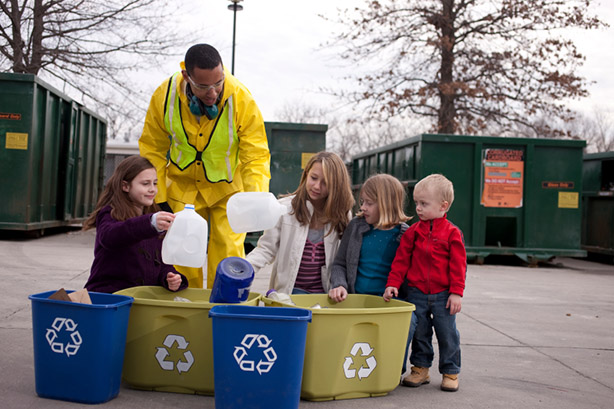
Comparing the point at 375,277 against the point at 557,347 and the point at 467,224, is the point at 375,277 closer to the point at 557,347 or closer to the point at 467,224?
the point at 557,347

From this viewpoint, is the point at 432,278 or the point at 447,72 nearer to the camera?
the point at 432,278

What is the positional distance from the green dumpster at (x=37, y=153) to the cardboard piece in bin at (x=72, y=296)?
832 cm

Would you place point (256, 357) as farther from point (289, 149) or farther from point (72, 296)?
point (289, 149)

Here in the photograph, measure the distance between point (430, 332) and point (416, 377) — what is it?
267 mm

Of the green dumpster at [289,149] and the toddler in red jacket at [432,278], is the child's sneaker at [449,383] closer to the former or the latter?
the toddler in red jacket at [432,278]

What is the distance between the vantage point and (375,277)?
381cm

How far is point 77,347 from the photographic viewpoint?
9.29 ft

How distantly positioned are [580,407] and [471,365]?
2.99ft

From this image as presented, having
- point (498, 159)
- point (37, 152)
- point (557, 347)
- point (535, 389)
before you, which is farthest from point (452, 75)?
point (535, 389)

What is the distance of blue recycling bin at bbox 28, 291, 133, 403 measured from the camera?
281cm

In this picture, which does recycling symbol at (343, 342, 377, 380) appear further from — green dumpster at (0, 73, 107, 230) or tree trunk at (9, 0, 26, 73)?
tree trunk at (9, 0, 26, 73)

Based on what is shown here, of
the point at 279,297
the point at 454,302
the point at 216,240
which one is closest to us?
the point at 279,297

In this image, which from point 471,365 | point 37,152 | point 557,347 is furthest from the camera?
point 37,152

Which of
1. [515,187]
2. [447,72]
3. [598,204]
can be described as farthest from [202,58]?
[447,72]
